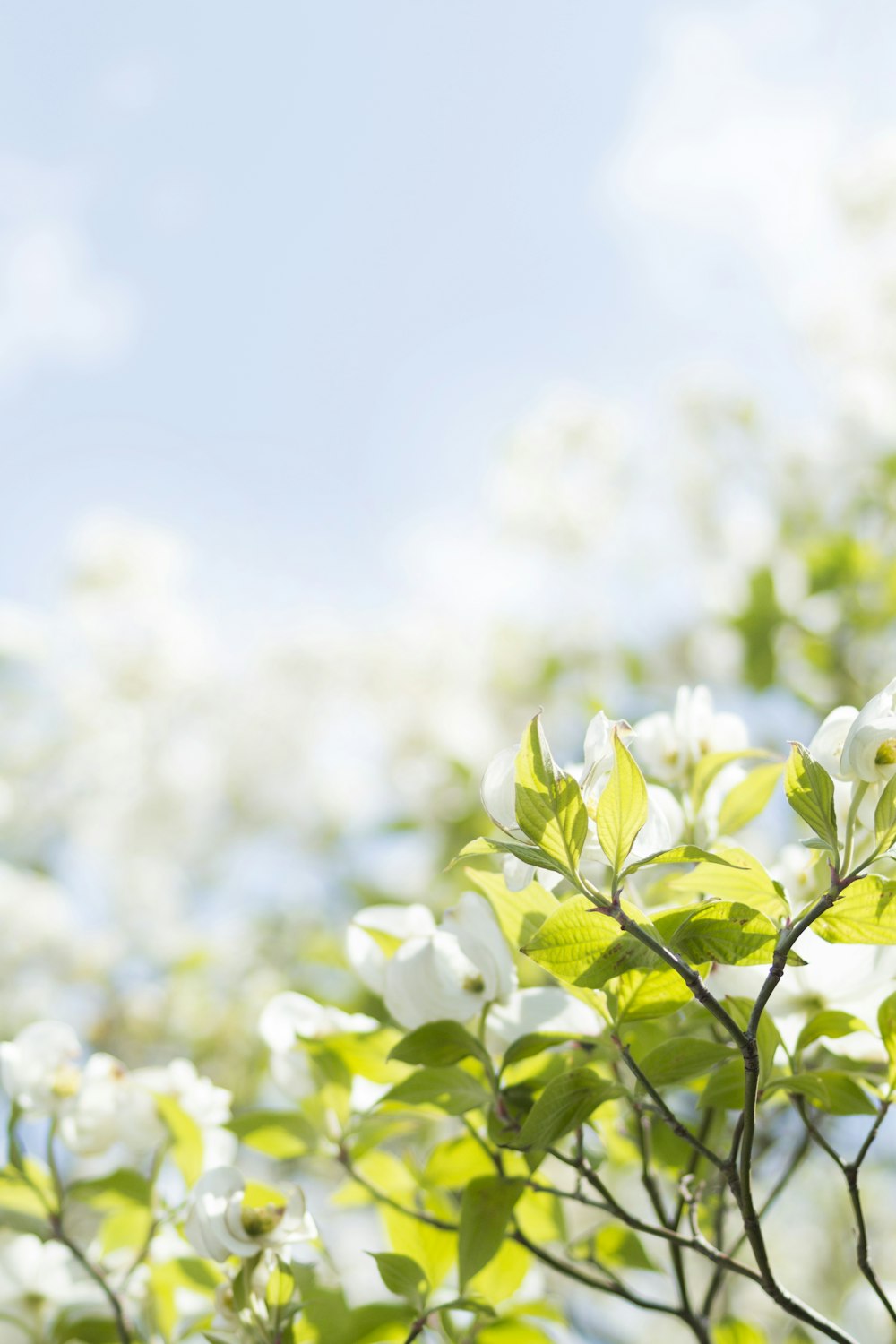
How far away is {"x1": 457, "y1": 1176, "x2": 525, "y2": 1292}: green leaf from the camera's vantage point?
47 cm

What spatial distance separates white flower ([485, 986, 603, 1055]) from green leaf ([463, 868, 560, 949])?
32 mm

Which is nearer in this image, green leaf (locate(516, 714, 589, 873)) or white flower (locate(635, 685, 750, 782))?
green leaf (locate(516, 714, 589, 873))

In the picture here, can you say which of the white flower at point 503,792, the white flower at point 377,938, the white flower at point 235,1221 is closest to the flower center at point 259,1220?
the white flower at point 235,1221

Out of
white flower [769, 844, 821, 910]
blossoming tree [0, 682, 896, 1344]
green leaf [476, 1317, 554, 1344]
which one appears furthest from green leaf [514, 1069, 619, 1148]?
green leaf [476, 1317, 554, 1344]

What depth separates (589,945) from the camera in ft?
1.20

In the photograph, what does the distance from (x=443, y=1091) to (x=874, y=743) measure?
23cm

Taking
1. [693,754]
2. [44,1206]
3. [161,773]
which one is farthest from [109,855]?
[693,754]

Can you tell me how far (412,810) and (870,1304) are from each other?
121 cm

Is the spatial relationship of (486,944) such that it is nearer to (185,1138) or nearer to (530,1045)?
→ (530,1045)

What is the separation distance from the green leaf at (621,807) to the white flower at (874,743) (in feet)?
0.23

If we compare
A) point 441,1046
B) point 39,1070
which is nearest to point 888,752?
point 441,1046

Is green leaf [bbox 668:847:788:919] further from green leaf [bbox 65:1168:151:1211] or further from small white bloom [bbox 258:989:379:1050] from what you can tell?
green leaf [bbox 65:1168:151:1211]

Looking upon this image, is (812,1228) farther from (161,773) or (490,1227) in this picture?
(490,1227)

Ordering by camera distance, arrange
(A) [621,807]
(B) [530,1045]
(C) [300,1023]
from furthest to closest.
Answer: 1. (C) [300,1023]
2. (B) [530,1045]
3. (A) [621,807]
